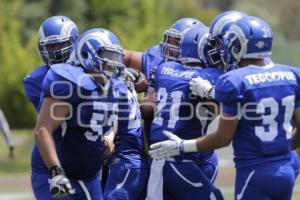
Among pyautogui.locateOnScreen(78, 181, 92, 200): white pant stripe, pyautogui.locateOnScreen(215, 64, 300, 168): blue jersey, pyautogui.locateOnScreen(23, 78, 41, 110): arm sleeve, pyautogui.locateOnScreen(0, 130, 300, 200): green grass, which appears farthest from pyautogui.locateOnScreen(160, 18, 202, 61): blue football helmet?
pyautogui.locateOnScreen(0, 130, 300, 200): green grass

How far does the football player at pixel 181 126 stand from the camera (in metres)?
5.80

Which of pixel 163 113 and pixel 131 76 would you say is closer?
pixel 163 113

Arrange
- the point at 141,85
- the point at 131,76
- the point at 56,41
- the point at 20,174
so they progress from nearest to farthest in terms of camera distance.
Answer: the point at 56,41 → the point at 131,76 → the point at 141,85 → the point at 20,174

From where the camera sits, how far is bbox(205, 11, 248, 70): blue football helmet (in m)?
5.32

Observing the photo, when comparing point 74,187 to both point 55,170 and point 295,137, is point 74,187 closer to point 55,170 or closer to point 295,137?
→ point 55,170

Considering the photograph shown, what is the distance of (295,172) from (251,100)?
67 cm

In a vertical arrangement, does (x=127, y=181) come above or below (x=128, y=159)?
below

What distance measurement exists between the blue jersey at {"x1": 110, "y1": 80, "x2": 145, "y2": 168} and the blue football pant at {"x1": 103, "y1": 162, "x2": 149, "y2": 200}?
47 millimetres

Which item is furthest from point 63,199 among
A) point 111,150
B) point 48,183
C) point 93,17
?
point 93,17

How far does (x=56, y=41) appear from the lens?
6.04 meters

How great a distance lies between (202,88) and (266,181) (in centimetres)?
100

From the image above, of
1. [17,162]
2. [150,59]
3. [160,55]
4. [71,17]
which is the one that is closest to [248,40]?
[160,55]

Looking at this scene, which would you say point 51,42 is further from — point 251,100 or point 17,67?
point 17,67

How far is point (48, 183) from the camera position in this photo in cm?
530
